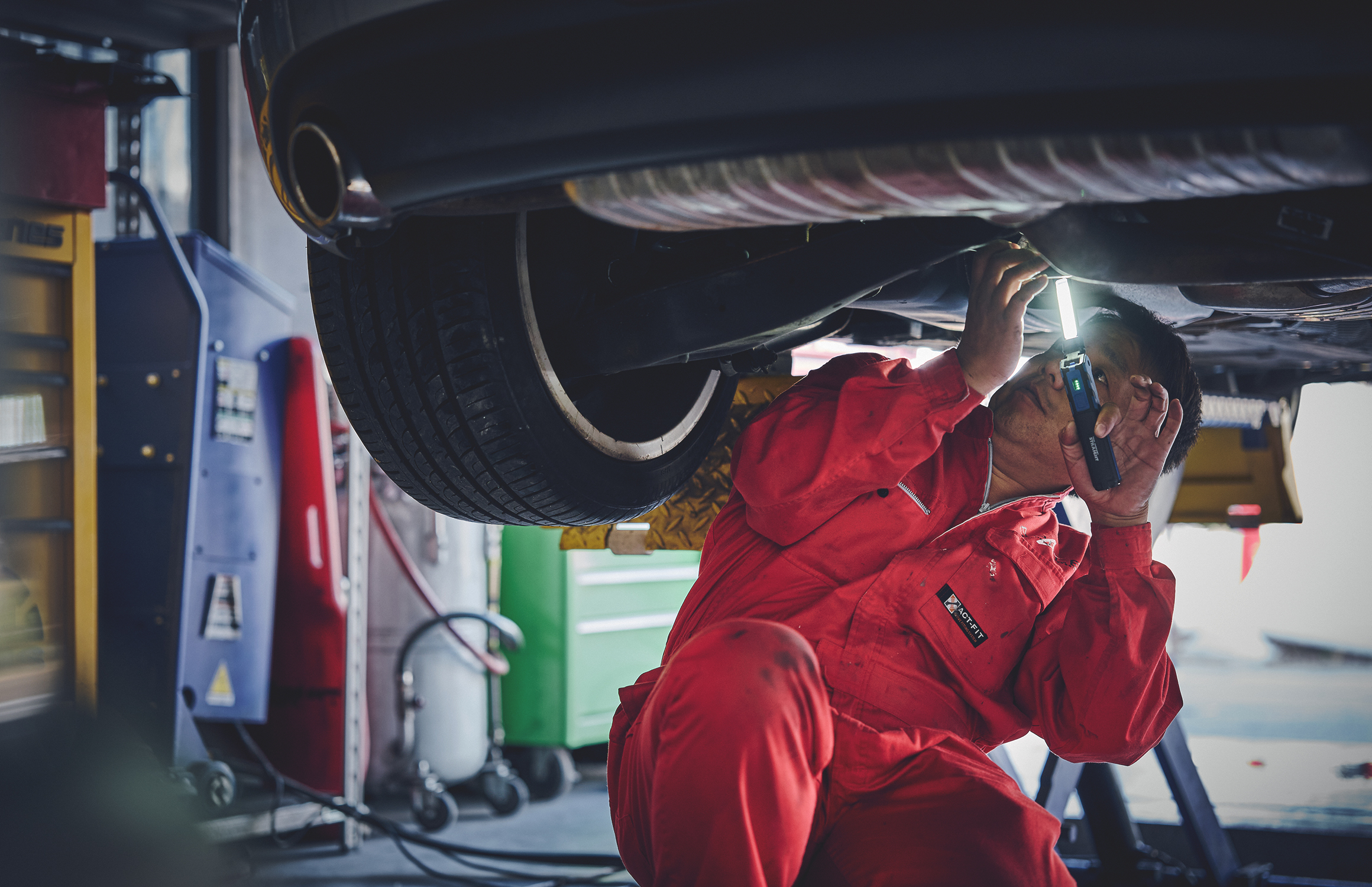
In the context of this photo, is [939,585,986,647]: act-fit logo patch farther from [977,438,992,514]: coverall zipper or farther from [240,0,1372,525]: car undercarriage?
[240,0,1372,525]: car undercarriage

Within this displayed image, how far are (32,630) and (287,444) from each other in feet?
3.41

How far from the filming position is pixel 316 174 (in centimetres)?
81

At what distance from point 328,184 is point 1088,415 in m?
0.85

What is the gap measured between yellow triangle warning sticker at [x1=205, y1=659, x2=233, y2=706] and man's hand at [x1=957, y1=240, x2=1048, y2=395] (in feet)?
8.11

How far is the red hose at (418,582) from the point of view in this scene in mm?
3422

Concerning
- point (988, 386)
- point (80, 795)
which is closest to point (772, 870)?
point (988, 386)

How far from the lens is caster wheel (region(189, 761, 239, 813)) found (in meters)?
2.66

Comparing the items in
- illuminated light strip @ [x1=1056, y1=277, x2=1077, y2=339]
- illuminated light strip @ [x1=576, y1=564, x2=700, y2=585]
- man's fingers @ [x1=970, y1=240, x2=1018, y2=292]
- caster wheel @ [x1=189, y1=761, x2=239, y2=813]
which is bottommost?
caster wheel @ [x1=189, y1=761, x2=239, y2=813]

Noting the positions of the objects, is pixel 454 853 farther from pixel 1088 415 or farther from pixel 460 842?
pixel 1088 415

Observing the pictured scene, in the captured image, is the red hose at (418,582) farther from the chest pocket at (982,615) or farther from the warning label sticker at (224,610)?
the chest pocket at (982,615)

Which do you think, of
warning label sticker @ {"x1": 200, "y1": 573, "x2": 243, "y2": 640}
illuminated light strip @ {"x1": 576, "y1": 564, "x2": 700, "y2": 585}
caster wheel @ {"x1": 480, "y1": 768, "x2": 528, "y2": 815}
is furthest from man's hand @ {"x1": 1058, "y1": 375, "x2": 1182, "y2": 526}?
caster wheel @ {"x1": 480, "y1": 768, "x2": 528, "y2": 815}

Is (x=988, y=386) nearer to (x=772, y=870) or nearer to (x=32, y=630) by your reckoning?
(x=772, y=870)

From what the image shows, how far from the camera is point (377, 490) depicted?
3555mm

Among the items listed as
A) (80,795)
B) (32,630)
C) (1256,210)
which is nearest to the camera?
(1256,210)
